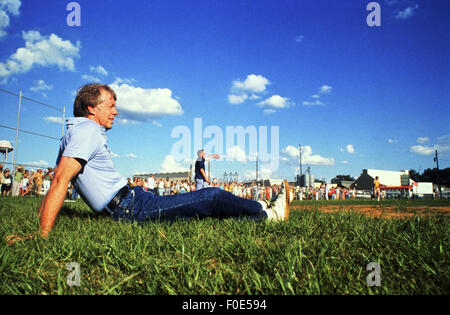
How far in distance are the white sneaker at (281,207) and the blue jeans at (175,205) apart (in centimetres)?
20

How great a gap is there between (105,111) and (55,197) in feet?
3.50

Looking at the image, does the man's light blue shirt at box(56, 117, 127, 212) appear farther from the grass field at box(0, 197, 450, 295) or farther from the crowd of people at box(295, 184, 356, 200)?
the crowd of people at box(295, 184, 356, 200)

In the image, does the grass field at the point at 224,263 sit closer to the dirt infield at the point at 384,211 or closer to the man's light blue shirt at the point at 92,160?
the man's light blue shirt at the point at 92,160

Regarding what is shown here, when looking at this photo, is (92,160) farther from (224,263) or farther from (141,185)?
(141,185)

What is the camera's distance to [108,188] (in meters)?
2.69

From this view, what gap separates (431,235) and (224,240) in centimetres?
174

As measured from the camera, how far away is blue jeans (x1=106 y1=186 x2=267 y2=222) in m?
2.82

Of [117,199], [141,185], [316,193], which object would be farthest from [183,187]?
[316,193]

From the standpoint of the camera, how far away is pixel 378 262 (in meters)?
1.59

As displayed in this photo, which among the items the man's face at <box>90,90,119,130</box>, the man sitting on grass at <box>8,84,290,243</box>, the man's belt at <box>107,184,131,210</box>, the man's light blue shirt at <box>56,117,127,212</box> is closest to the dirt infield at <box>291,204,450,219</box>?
the man sitting on grass at <box>8,84,290,243</box>

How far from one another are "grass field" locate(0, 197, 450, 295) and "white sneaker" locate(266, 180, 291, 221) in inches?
22.4
